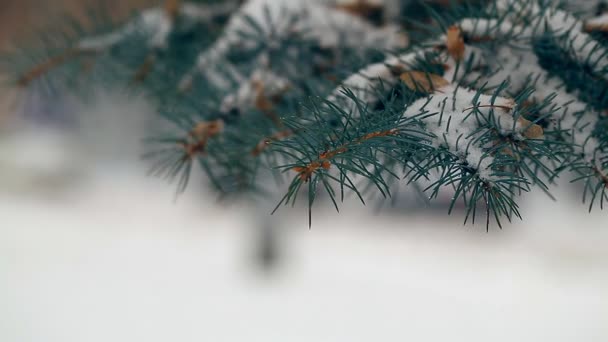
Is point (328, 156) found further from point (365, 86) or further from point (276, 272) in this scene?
point (276, 272)

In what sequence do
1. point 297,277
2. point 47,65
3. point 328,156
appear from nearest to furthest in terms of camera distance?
1. point 328,156
2. point 47,65
3. point 297,277

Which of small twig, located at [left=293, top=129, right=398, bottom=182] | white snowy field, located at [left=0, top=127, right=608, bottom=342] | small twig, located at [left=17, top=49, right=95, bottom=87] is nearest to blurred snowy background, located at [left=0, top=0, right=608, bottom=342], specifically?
white snowy field, located at [left=0, top=127, right=608, bottom=342]

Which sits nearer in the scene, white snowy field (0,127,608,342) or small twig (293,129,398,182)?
small twig (293,129,398,182)

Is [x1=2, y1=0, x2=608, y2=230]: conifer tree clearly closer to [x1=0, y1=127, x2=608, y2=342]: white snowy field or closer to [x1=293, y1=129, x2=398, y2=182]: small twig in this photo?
[x1=293, y1=129, x2=398, y2=182]: small twig

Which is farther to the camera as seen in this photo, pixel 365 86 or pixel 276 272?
pixel 276 272

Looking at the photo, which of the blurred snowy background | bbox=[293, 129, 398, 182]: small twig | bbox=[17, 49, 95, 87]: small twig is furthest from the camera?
the blurred snowy background

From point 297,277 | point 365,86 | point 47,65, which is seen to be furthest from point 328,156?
point 297,277

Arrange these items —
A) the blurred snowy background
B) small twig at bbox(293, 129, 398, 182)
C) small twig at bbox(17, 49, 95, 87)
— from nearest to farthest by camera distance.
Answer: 1. small twig at bbox(293, 129, 398, 182)
2. small twig at bbox(17, 49, 95, 87)
3. the blurred snowy background
